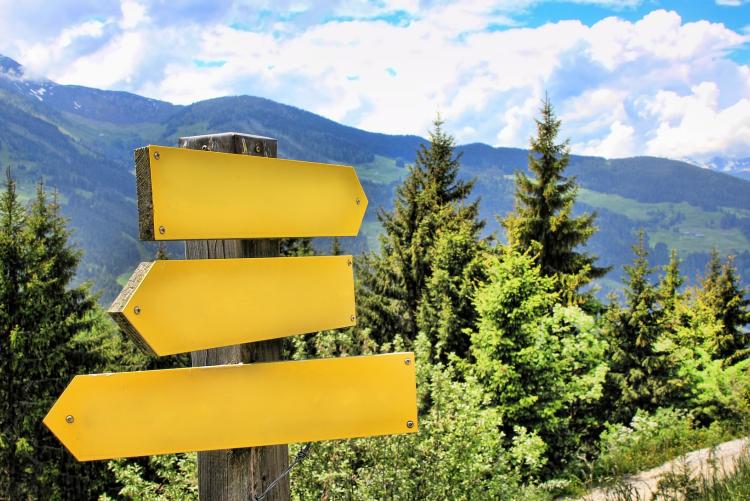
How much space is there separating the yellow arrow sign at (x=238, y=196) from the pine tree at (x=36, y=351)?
19.6 metres

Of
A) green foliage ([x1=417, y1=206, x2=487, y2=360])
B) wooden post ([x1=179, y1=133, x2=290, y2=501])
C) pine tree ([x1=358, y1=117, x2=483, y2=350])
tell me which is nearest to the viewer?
wooden post ([x1=179, y1=133, x2=290, y2=501])

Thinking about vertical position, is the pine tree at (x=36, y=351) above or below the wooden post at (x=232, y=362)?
below

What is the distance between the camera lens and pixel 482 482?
8828 mm

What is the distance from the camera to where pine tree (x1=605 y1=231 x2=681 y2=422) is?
76.5 ft

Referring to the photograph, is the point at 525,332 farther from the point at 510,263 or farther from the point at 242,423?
the point at 242,423

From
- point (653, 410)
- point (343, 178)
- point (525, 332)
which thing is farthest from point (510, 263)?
point (343, 178)

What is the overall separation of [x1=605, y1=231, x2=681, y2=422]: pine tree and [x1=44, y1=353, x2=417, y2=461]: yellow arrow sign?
901 inches

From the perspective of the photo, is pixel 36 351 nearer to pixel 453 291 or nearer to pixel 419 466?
pixel 453 291

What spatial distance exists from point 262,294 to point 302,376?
0.35 m

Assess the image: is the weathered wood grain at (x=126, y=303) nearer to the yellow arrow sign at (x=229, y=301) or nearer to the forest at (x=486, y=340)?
the yellow arrow sign at (x=229, y=301)

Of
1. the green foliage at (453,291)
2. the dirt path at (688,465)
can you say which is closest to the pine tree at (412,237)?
the green foliage at (453,291)

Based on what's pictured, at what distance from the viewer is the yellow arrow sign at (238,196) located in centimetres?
Answer: 201

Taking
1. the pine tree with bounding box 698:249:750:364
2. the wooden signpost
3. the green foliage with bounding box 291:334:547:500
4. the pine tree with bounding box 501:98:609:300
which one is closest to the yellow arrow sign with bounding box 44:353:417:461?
the wooden signpost

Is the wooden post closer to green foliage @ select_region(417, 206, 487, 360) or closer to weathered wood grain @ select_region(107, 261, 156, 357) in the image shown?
weathered wood grain @ select_region(107, 261, 156, 357)
